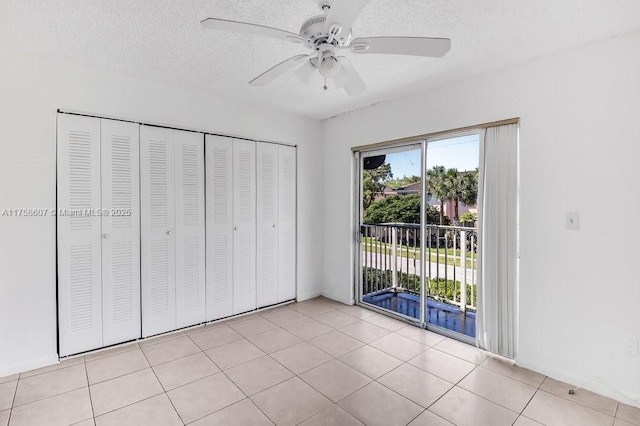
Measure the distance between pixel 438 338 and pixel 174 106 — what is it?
11.8ft

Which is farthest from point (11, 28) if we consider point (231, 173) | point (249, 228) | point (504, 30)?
point (504, 30)

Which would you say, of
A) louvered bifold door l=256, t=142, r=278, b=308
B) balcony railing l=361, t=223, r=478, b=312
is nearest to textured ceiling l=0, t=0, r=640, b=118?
louvered bifold door l=256, t=142, r=278, b=308

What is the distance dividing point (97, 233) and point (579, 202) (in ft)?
13.1

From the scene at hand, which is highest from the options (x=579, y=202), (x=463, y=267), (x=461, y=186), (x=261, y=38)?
(x=261, y=38)

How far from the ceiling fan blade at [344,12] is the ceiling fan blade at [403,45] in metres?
0.15

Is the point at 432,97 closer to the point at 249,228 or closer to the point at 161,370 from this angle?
the point at 249,228

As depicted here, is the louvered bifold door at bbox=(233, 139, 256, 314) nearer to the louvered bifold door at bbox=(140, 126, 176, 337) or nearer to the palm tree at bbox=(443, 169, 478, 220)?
the louvered bifold door at bbox=(140, 126, 176, 337)

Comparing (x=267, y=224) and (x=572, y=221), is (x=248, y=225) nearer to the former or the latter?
(x=267, y=224)

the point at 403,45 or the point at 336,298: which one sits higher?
the point at 403,45

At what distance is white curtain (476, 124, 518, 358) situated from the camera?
2715 millimetres

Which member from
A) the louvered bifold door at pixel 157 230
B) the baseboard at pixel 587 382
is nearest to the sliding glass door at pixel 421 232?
the baseboard at pixel 587 382

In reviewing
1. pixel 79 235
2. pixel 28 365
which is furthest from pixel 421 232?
pixel 28 365

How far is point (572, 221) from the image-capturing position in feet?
7.89

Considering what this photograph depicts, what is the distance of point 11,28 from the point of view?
216cm
